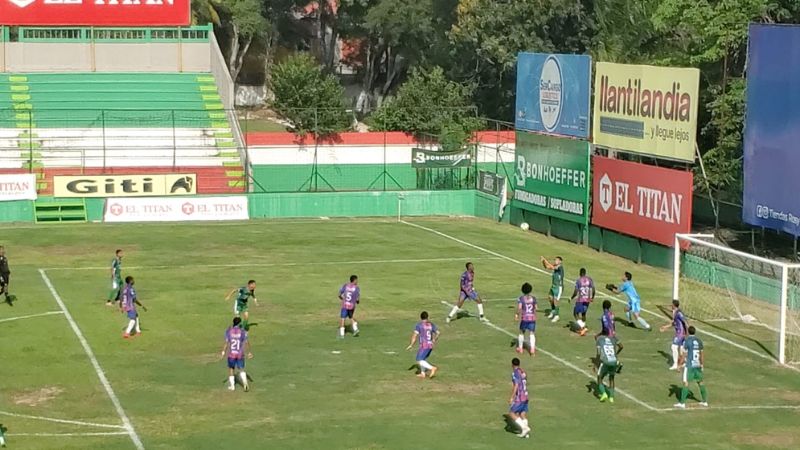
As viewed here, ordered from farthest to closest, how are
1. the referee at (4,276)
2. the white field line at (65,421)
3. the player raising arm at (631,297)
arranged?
the referee at (4,276), the player raising arm at (631,297), the white field line at (65,421)

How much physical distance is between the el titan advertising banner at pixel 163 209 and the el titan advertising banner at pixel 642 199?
17.7 metres

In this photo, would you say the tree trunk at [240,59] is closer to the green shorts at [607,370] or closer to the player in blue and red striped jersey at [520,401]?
the green shorts at [607,370]

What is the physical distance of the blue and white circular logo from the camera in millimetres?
57844

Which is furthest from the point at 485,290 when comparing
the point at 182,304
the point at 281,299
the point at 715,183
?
the point at 715,183

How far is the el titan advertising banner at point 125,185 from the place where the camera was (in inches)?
2432

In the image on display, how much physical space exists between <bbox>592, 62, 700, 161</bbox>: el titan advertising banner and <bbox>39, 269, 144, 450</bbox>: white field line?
72.7 feet

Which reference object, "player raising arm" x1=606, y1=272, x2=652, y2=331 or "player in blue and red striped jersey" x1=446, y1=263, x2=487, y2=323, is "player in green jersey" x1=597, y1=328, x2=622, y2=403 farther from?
"player in blue and red striped jersey" x1=446, y1=263, x2=487, y2=323

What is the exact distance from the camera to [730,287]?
4444cm

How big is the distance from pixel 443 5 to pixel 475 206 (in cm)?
3246

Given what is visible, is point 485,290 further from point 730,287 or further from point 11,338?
point 11,338

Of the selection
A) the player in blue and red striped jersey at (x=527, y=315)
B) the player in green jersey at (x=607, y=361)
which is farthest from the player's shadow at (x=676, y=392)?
the player in blue and red striped jersey at (x=527, y=315)

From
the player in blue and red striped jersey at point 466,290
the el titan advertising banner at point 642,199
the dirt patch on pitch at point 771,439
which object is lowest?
the dirt patch on pitch at point 771,439

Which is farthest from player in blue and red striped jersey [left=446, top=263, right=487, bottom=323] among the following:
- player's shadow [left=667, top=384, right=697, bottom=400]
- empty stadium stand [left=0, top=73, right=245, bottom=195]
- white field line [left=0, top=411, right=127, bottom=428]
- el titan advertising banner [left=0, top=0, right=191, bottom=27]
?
el titan advertising banner [left=0, top=0, right=191, bottom=27]

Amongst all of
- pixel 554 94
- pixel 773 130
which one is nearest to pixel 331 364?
pixel 773 130
